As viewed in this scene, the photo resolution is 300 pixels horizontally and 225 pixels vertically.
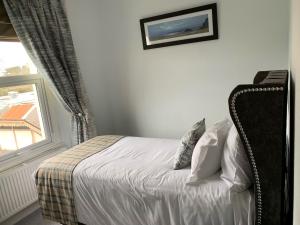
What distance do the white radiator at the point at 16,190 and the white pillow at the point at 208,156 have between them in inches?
70.2

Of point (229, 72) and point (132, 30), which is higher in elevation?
point (132, 30)

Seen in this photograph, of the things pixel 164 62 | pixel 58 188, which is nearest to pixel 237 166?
pixel 58 188

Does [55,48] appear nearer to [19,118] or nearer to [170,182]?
[19,118]

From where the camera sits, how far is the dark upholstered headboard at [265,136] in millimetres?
1148

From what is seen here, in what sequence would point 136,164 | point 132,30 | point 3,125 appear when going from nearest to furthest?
point 136,164, point 3,125, point 132,30

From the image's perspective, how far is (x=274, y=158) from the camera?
1225mm

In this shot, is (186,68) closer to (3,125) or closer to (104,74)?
(104,74)

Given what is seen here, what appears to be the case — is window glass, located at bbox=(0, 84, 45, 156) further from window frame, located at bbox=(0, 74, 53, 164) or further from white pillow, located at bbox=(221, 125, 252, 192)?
white pillow, located at bbox=(221, 125, 252, 192)

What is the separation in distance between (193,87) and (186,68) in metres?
0.25

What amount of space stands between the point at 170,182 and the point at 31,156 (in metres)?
1.76

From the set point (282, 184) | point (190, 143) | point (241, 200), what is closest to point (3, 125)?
point (190, 143)

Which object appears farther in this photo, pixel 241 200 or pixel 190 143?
pixel 190 143

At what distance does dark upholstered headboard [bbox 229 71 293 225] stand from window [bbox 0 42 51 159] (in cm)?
231

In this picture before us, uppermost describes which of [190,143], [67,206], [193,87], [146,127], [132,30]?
[132,30]
